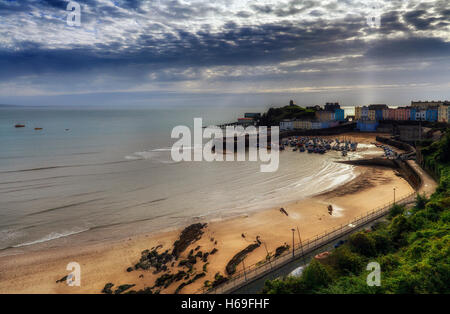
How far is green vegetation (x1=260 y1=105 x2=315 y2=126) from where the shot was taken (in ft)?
344

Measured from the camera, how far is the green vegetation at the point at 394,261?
9.74 meters

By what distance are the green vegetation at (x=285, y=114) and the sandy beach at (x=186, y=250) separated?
259 feet

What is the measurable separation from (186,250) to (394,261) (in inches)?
490

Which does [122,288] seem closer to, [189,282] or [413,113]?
[189,282]

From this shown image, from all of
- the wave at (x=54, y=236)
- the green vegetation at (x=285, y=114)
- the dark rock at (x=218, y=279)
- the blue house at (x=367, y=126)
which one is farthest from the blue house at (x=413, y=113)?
the wave at (x=54, y=236)

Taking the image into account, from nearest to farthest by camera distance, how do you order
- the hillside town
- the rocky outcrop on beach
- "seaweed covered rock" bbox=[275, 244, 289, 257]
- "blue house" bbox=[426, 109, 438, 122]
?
the rocky outcrop on beach < "seaweed covered rock" bbox=[275, 244, 289, 257] < "blue house" bbox=[426, 109, 438, 122] < the hillside town

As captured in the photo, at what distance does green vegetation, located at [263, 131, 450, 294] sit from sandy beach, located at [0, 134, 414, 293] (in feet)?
19.0

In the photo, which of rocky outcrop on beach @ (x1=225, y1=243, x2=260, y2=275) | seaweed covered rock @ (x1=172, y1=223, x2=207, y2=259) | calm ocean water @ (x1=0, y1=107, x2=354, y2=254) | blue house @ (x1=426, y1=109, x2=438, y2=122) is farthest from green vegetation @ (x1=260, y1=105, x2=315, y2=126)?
rocky outcrop on beach @ (x1=225, y1=243, x2=260, y2=275)

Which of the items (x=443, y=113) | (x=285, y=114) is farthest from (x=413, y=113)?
(x=285, y=114)

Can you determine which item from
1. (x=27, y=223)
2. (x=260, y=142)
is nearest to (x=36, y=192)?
(x=27, y=223)

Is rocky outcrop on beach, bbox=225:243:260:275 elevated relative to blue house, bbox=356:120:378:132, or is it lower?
lower

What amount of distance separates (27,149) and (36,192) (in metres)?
35.7

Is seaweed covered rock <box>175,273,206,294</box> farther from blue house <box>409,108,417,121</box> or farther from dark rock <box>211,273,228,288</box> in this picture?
blue house <box>409,108,417,121</box>
